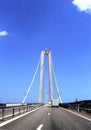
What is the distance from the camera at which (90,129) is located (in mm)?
16188

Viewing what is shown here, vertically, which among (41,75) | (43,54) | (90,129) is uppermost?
(43,54)

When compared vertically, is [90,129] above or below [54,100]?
below

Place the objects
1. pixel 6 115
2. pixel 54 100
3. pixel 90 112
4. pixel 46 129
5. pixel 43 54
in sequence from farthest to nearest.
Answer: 1. pixel 43 54
2. pixel 54 100
3. pixel 90 112
4. pixel 6 115
5. pixel 46 129

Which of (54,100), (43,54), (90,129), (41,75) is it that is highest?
(43,54)

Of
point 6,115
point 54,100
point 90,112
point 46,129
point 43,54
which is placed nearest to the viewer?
point 46,129

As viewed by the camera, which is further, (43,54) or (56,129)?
(43,54)

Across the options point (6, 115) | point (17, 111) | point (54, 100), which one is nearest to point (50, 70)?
point (54, 100)

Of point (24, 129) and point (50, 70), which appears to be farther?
point (50, 70)

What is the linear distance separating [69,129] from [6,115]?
11339 millimetres

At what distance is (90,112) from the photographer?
35.0 metres

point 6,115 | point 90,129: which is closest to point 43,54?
point 6,115

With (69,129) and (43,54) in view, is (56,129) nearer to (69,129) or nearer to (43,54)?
(69,129)

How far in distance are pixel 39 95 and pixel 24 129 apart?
64.9 metres

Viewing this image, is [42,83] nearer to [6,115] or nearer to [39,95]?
[39,95]
